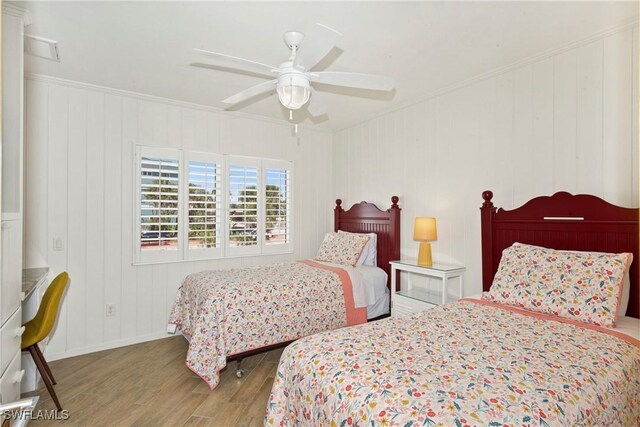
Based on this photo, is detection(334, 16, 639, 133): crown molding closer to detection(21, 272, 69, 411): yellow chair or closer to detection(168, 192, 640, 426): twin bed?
detection(168, 192, 640, 426): twin bed

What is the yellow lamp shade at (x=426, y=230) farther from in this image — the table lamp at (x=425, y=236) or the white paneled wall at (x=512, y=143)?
the white paneled wall at (x=512, y=143)

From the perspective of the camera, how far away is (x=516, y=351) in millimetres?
1619

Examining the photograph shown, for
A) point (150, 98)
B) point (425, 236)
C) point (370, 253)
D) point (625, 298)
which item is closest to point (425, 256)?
point (425, 236)

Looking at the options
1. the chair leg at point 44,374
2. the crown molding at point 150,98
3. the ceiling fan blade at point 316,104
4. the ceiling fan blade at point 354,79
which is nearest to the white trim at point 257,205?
the crown molding at point 150,98

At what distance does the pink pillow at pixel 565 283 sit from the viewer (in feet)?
6.42

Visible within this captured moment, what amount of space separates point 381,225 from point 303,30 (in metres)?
2.38

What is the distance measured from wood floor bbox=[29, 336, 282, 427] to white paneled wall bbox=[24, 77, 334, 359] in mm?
370

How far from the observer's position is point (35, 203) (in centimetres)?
314

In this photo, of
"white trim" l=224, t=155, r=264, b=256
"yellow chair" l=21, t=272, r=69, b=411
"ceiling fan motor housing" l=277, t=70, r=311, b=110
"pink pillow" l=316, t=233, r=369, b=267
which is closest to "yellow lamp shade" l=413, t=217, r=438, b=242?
"pink pillow" l=316, t=233, r=369, b=267

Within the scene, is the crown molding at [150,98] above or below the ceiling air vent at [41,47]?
below

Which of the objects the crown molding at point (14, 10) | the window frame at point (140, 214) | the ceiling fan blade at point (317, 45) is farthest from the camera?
the window frame at point (140, 214)

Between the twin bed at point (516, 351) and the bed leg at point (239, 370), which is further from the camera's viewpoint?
the bed leg at point (239, 370)

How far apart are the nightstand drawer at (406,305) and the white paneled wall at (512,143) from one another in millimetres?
460

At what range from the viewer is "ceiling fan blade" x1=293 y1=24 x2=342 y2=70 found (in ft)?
5.72
